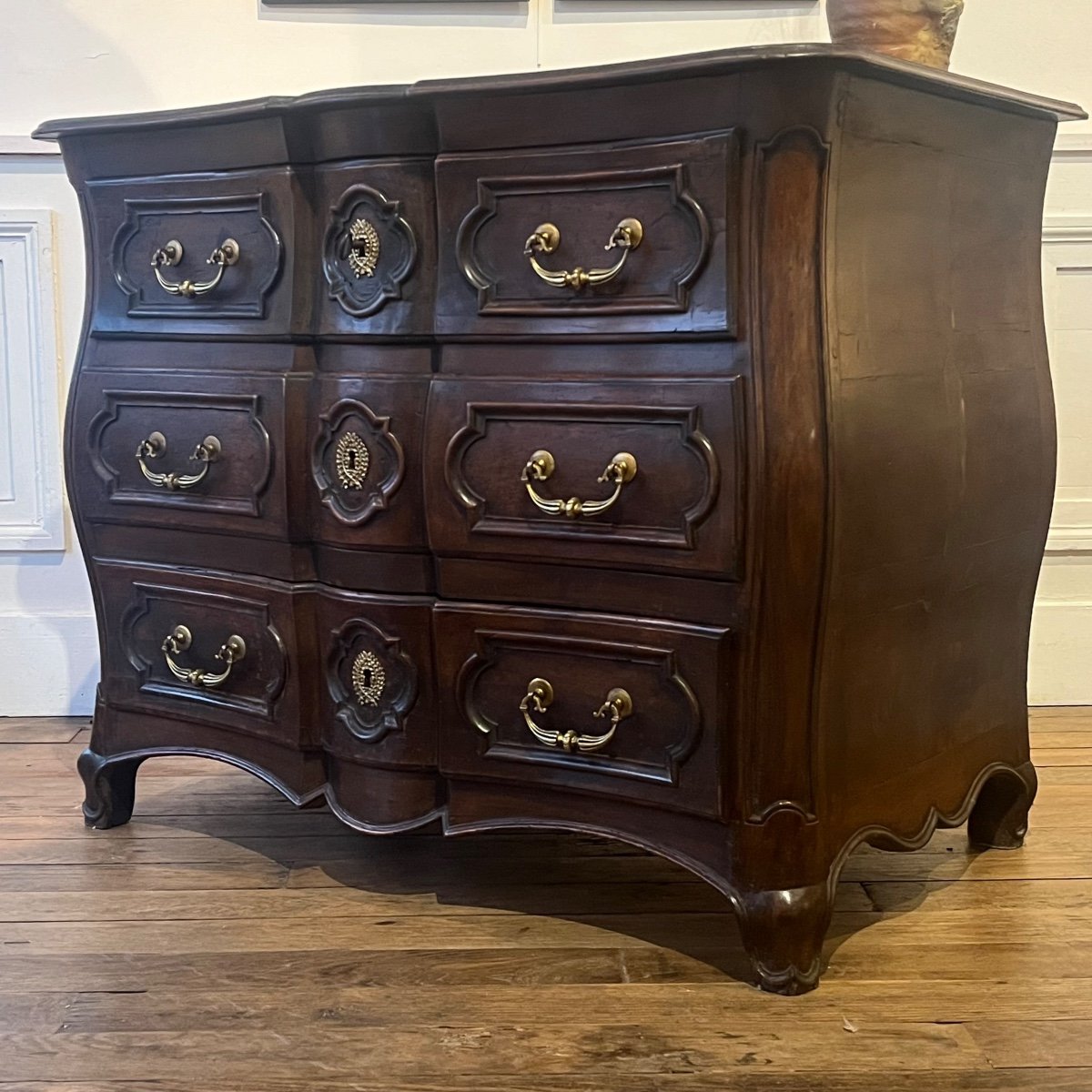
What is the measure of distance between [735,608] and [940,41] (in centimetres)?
76

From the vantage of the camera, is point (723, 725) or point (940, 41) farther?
point (940, 41)

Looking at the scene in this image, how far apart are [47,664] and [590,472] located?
1.45 meters

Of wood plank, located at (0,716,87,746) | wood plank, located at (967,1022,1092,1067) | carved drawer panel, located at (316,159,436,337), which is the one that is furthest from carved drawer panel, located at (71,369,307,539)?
wood plank, located at (967,1022,1092,1067)

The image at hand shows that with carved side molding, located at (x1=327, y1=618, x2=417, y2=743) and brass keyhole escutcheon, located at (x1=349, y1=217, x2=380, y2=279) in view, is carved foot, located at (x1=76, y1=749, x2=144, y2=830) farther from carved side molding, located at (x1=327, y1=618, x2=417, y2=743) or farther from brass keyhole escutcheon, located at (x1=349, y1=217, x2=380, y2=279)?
brass keyhole escutcheon, located at (x1=349, y1=217, x2=380, y2=279)

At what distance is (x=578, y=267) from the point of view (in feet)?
4.57

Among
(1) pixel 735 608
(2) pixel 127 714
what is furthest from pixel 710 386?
(2) pixel 127 714

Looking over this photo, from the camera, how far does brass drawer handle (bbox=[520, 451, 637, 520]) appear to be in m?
1.38

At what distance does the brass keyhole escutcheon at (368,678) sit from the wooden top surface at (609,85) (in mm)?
640

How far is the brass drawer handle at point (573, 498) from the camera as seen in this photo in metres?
1.38

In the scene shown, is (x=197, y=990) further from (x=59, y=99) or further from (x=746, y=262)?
(x=59, y=99)

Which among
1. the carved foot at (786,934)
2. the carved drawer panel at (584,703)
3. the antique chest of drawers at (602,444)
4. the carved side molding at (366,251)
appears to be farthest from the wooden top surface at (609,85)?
the carved foot at (786,934)

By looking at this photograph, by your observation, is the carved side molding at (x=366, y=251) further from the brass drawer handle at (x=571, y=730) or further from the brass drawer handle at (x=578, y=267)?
the brass drawer handle at (x=571, y=730)

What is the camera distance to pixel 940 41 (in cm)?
158

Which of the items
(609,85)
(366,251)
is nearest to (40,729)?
(366,251)
